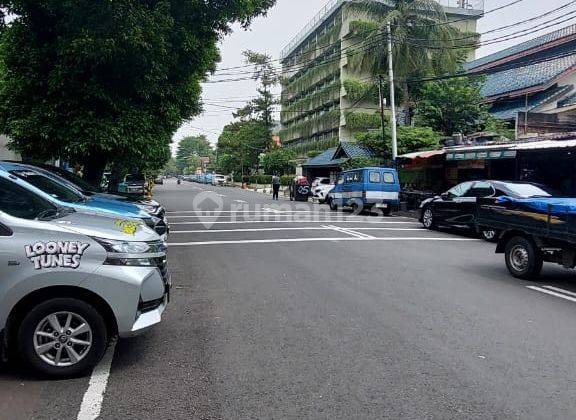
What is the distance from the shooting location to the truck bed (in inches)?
295

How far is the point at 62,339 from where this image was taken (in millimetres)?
4180

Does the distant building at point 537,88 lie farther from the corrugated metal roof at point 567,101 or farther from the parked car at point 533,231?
the parked car at point 533,231

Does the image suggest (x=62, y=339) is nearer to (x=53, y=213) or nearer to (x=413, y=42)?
(x=53, y=213)

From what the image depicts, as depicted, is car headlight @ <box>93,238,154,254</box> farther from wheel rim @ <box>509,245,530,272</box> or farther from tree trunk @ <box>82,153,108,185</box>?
tree trunk @ <box>82,153,108,185</box>

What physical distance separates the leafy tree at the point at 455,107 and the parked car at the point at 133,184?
1771 cm

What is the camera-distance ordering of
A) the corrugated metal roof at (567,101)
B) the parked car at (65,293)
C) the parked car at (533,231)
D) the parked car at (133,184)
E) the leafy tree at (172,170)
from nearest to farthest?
1. the parked car at (65,293)
2. the parked car at (533,231)
3. the corrugated metal roof at (567,101)
4. the parked car at (133,184)
5. the leafy tree at (172,170)

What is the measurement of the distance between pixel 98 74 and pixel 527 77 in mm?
23796

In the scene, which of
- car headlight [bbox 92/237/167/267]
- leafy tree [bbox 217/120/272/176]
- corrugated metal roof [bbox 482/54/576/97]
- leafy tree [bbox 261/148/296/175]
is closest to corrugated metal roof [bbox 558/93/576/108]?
corrugated metal roof [bbox 482/54/576/97]

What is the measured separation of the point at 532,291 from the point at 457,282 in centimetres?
107

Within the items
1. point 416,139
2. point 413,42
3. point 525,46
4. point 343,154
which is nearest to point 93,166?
point 416,139

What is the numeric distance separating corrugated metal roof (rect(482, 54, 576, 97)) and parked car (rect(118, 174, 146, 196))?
22.2 meters

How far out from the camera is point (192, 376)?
4.25m

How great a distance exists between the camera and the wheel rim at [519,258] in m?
8.26

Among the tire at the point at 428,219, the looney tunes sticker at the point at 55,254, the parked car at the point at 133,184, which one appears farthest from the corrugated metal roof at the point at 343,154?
the looney tunes sticker at the point at 55,254
